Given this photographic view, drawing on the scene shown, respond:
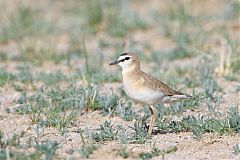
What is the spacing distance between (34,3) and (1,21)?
1.86m

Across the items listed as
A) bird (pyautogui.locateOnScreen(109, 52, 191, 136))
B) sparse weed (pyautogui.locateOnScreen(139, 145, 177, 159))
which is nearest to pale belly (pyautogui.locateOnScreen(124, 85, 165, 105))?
bird (pyautogui.locateOnScreen(109, 52, 191, 136))

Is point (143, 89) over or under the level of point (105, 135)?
over

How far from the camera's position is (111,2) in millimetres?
12508

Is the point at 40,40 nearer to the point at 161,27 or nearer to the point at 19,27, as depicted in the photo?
the point at 19,27

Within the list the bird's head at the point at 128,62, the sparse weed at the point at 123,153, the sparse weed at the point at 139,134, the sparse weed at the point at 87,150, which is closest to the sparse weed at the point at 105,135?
the sparse weed at the point at 139,134

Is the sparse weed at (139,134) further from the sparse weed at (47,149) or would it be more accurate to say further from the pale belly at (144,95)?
the sparse weed at (47,149)

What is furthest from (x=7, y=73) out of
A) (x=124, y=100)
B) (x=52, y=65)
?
(x=124, y=100)

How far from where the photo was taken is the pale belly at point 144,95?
6098 mm

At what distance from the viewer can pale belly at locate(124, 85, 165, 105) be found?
6.10m

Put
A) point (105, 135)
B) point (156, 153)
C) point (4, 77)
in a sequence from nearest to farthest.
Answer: point (156, 153) → point (105, 135) → point (4, 77)

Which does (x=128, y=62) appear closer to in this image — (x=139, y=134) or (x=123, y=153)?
(x=139, y=134)

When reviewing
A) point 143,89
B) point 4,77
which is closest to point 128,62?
point 143,89

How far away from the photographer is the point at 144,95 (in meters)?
6.10

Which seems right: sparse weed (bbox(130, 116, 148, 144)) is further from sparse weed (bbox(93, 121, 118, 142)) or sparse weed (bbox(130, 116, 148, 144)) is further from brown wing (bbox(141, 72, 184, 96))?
brown wing (bbox(141, 72, 184, 96))
